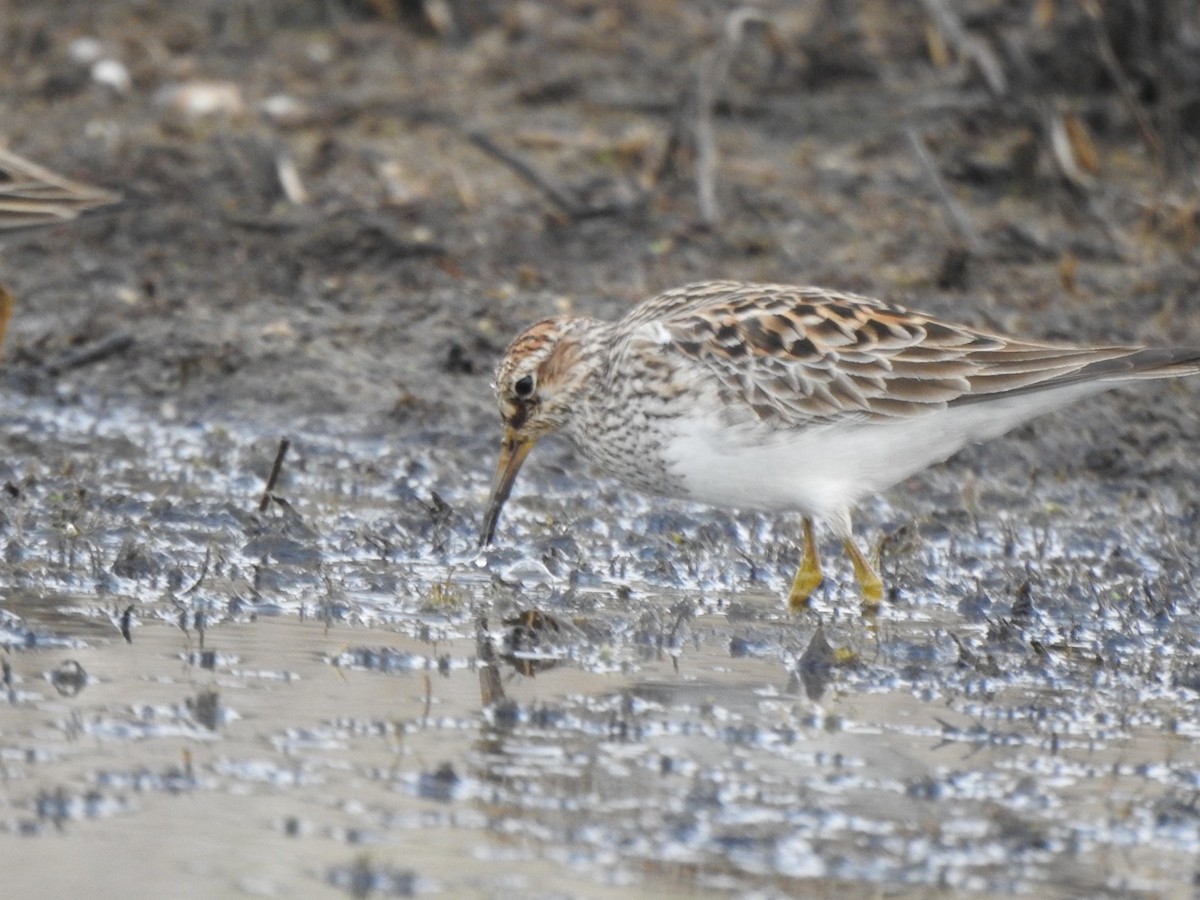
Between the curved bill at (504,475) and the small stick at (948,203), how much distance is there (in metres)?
3.76

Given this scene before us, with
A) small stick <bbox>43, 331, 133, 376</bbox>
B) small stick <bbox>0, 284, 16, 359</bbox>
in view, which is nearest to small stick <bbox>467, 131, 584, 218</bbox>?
small stick <bbox>43, 331, 133, 376</bbox>

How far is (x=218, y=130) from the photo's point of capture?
12086 mm

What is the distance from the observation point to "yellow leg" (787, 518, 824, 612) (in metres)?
6.82

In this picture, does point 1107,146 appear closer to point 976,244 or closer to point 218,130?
point 976,244

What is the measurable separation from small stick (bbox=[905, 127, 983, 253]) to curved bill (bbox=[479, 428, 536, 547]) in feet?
12.3

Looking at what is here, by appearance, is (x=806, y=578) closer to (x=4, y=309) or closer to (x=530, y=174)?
(x=530, y=174)

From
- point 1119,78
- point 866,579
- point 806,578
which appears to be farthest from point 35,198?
point 1119,78

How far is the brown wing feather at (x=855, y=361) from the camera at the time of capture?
6.77 meters

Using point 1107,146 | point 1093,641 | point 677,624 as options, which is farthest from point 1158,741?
point 1107,146

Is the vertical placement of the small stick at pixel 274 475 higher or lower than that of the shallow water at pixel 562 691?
higher

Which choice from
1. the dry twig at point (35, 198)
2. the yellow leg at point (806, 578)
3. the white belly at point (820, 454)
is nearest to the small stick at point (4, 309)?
the dry twig at point (35, 198)

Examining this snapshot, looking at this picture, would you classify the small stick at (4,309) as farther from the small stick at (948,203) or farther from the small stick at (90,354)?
the small stick at (948,203)

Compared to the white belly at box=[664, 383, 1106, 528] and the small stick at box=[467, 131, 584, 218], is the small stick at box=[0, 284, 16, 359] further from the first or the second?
the white belly at box=[664, 383, 1106, 528]

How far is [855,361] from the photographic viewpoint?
692 centimetres
